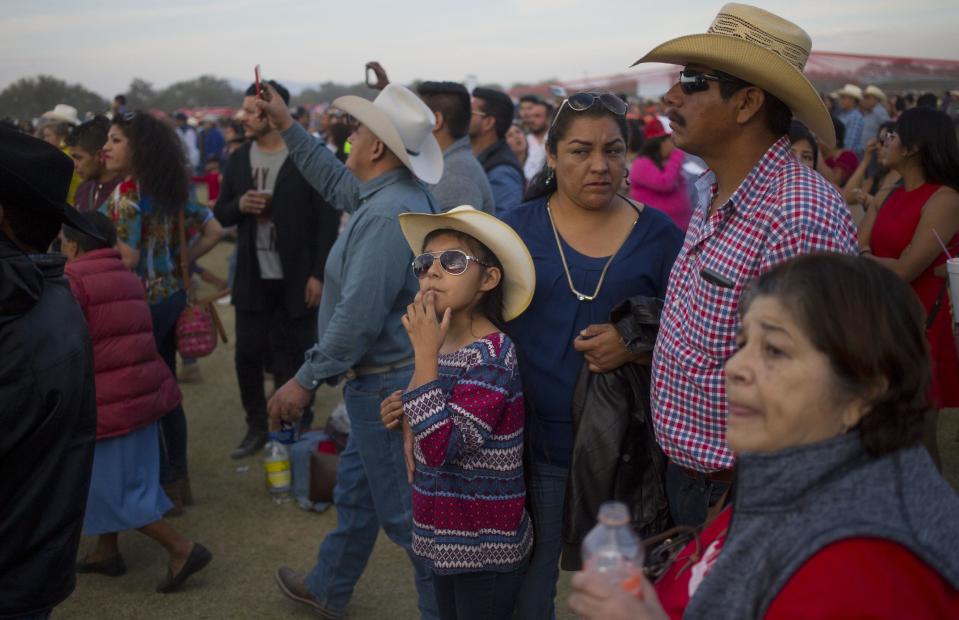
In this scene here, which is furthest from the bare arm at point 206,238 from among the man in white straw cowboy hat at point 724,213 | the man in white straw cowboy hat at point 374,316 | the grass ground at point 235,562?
the man in white straw cowboy hat at point 724,213

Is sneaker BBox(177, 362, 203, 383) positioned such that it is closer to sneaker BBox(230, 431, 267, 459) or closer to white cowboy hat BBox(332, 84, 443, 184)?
sneaker BBox(230, 431, 267, 459)

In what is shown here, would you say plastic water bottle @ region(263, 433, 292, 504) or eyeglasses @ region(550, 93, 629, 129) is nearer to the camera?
eyeglasses @ region(550, 93, 629, 129)

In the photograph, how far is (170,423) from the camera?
4.91 metres

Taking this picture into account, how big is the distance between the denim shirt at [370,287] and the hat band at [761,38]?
1.40 metres

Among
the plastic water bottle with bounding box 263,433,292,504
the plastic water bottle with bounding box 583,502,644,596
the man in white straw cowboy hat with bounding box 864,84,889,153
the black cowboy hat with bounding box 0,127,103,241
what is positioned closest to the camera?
the plastic water bottle with bounding box 583,502,644,596

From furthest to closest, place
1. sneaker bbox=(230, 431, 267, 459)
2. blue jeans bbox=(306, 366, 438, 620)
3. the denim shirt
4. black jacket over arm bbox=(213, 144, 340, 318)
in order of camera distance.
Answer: sneaker bbox=(230, 431, 267, 459) < black jacket over arm bbox=(213, 144, 340, 318) < blue jeans bbox=(306, 366, 438, 620) < the denim shirt

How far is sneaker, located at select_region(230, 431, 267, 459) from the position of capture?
5.94m

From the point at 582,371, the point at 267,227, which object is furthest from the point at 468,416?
the point at 267,227

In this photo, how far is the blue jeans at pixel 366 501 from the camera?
338 centimetres

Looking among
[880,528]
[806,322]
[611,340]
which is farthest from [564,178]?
[880,528]

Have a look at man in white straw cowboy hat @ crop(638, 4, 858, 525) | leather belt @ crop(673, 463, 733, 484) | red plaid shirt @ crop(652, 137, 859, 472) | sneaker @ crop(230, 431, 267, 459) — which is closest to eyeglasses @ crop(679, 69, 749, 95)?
man in white straw cowboy hat @ crop(638, 4, 858, 525)

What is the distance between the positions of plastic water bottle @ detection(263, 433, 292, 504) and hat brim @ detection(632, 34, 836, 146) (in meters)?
3.71

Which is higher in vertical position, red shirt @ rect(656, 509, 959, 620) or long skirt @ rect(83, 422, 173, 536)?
red shirt @ rect(656, 509, 959, 620)

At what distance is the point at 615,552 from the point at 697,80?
61.7 inches
